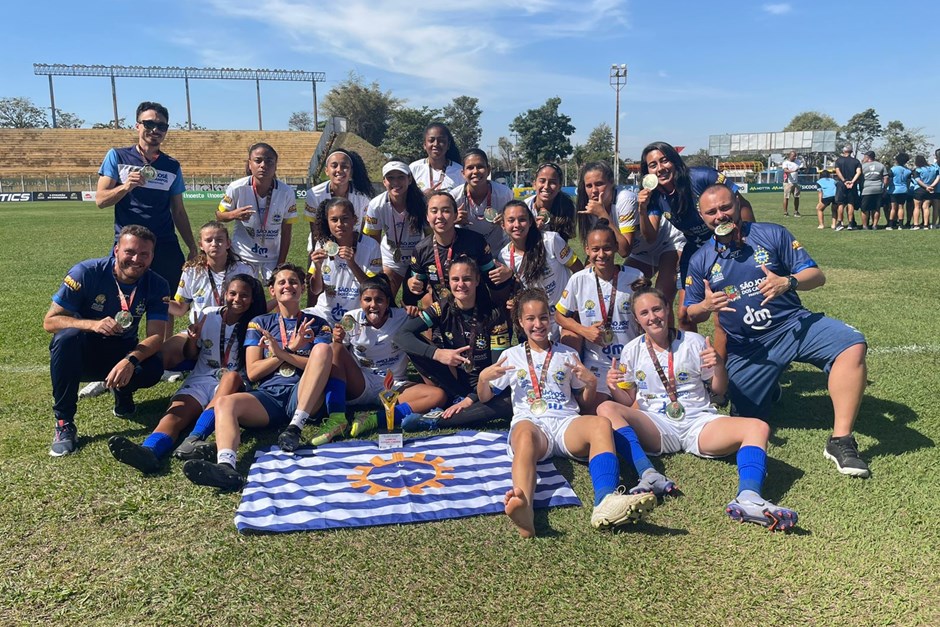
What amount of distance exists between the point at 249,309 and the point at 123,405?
1.16 meters

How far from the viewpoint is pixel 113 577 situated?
278 centimetres

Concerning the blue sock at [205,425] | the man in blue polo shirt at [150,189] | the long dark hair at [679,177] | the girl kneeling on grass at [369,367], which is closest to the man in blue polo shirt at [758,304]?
the long dark hair at [679,177]

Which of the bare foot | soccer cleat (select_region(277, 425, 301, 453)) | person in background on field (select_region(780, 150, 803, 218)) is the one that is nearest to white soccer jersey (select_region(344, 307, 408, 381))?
soccer cleat (select_region(277, 425, 301, 453))

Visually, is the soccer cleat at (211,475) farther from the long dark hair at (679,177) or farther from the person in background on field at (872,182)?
the person in background on field at (872,182)

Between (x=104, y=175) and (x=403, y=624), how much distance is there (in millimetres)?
4938

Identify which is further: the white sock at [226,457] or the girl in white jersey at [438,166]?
the girl in white jersey at [438,166]

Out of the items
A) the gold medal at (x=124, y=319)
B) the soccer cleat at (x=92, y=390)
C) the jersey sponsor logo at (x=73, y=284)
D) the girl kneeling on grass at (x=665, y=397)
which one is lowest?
the soccer cleat at (x=92, y=390)

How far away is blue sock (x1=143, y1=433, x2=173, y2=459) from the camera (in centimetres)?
393

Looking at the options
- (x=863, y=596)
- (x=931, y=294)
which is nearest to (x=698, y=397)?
(x=863, y=596)

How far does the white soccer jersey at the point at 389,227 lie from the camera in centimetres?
562

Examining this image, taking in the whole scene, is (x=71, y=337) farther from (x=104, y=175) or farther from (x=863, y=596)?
(x=863, y=596)

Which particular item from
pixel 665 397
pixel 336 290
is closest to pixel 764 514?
pixel 665 397

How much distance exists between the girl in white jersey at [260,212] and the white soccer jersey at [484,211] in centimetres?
161

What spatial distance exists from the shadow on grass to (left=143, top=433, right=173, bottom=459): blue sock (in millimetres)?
3983
